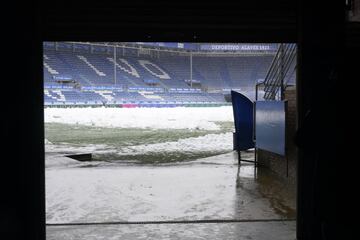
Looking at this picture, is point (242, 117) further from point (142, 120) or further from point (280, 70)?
point (142, 120)

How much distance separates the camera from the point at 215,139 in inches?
647

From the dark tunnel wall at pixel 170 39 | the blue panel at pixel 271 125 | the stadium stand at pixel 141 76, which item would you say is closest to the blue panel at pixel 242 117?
the blue panel at pixel 271 125

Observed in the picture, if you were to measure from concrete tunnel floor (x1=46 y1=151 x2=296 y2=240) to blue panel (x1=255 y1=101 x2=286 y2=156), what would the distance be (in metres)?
0.66

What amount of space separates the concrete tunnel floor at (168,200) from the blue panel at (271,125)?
0.66m

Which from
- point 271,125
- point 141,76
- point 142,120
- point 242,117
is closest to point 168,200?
point 271,125

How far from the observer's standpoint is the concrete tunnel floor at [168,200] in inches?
191

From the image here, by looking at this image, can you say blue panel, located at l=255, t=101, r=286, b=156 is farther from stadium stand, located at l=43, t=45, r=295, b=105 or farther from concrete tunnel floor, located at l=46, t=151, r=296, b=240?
stadium stand, located at l=43, t=45, r=295, b=105

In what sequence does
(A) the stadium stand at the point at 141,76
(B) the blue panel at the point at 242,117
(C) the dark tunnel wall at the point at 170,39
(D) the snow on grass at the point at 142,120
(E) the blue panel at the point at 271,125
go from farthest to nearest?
1. (A) the stadium stand at the point at 141,76
2. (D) the snow on grass at the point at 142,120
3. (B) the blue panel at the point at 242,117
4. (E) the blue panel at the point at 271,125
5. (C) the dark tunnel wall at the point at 170,39

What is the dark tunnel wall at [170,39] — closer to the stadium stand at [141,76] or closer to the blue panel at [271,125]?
the blue panel at [271,125]

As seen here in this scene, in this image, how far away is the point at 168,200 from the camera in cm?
670

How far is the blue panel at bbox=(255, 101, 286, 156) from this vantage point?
7.85 meters

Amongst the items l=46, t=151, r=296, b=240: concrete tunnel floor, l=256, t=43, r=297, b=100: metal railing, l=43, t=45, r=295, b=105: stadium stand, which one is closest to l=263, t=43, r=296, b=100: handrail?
l=256, t=43, r=297, b=100: metal railing

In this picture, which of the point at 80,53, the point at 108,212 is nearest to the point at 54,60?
the point at 80,53

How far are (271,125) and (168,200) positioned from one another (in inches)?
110
